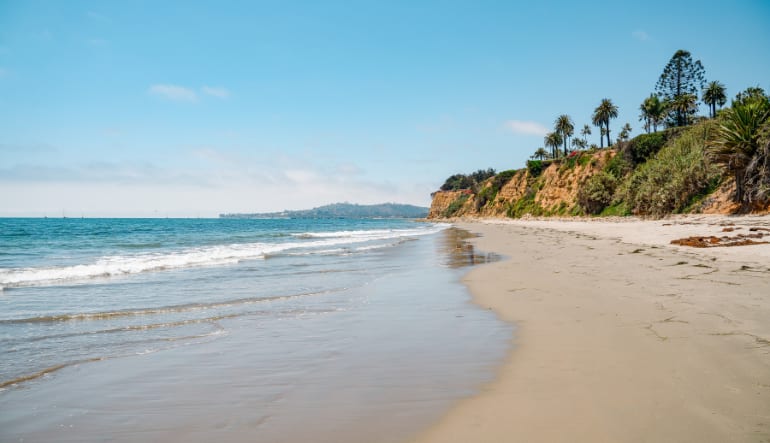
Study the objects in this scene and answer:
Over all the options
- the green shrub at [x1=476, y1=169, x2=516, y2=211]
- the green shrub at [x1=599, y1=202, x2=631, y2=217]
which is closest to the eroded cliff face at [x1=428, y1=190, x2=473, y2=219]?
the green shrub at [x1=476, y1=169, x2=516, y2=211]

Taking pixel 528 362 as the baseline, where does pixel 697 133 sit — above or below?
above

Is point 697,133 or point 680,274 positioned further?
point 697,133

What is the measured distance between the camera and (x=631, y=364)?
14.5 ft

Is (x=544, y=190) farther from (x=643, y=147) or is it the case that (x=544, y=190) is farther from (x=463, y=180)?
(x=463, y=180)

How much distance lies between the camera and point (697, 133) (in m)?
40.3

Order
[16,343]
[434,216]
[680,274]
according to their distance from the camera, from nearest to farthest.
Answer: [16,343] < [680,274] < [434,216]

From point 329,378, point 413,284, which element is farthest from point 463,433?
point 413,284

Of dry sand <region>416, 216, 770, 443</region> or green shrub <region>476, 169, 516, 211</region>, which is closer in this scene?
dry sand <region>416, 216, 770, 443</region>

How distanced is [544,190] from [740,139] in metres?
43.4

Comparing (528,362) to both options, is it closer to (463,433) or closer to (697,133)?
(463,433)

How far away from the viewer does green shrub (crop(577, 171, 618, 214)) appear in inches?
1930

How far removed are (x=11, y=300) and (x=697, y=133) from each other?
50.4 meters

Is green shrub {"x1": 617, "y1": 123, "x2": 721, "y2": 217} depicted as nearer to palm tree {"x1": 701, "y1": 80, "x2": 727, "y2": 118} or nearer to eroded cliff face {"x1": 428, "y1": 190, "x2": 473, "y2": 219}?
palm tree {"x1": 701, "y1": 80, "x2": 727, "y2": 118}

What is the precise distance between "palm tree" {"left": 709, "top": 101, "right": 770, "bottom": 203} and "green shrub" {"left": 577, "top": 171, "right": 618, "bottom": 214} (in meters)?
21.3
